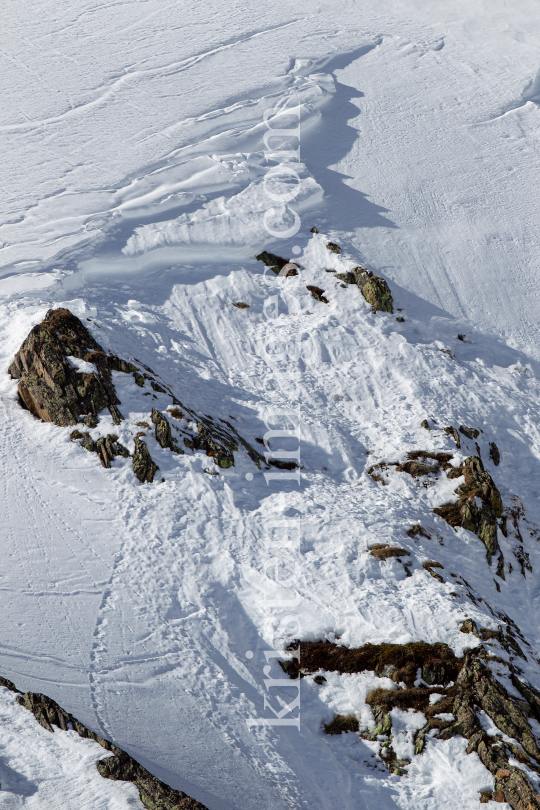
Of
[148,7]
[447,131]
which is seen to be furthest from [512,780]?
[148,7]

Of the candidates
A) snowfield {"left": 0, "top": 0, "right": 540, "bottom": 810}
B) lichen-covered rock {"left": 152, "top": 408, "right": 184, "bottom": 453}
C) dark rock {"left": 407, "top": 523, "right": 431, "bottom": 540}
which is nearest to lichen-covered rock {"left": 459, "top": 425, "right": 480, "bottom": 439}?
snowfield {"left": 0, "top": 0, "right": 540, "bottom": 810}

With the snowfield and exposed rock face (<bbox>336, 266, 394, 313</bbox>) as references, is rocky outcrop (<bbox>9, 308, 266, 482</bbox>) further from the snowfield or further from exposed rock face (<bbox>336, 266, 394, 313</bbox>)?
exposed rock face (<bbox>336, 266, 394, 313</bbox>)

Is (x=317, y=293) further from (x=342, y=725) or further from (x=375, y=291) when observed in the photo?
(x=342, y=725)

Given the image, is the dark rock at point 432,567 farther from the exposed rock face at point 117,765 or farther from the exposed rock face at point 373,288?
the exposed rock face at point 373,288

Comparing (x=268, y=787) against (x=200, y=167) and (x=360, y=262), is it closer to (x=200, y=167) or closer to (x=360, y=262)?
(x=360, y=262)

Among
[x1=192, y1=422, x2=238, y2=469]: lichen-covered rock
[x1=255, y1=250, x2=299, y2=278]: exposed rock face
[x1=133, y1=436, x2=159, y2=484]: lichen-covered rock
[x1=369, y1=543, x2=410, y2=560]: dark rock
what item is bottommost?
[x1=369, y1=543, x2=410, y2=560]: dark rock

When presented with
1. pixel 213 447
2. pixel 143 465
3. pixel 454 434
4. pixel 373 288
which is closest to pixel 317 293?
pixel 373 288
